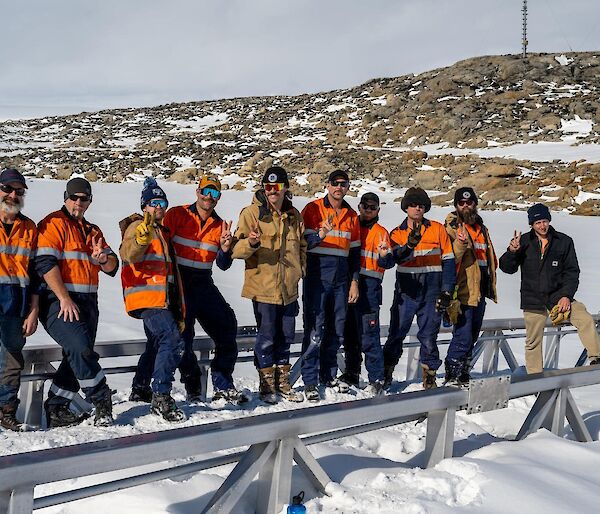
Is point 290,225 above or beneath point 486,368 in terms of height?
above

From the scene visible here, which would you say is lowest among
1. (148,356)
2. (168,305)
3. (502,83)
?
(148,356)

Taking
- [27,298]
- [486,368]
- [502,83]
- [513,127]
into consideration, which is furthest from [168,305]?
[502,83]

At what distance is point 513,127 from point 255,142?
1800 cm

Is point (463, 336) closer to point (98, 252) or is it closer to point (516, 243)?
point (516, 243)

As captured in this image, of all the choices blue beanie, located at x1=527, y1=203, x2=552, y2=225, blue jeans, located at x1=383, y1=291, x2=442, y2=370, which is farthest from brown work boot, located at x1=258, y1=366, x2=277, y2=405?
blue beanie, located at x1=527, y1=203, x2=552, y2=225

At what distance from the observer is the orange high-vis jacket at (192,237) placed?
211 inches

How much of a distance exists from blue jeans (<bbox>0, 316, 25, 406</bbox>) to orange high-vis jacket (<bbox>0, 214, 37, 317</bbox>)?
76mm

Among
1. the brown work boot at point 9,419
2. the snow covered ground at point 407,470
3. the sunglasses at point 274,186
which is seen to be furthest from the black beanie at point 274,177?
the brown work boot at point 9,419

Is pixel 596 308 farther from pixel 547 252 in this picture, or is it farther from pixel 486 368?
pixel 547 252

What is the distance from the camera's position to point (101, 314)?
28.1ft

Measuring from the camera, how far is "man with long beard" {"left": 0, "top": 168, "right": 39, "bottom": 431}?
4418mm

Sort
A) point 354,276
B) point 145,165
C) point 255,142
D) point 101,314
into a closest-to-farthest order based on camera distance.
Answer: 1. point 354,276
2. point 101,314
3. point 145,165
4. point 255,142

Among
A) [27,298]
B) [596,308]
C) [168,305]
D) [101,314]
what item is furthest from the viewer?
[596,308]

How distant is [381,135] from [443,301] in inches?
1772
